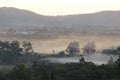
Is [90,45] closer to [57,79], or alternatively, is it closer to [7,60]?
[7,60]

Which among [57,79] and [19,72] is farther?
[57,79]

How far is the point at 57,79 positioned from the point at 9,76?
7.65m

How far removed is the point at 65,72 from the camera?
2517 inches

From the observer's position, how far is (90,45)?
588ft

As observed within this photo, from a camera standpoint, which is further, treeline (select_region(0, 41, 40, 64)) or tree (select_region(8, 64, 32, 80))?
treeline (select_region(0, 41, 40, 64))

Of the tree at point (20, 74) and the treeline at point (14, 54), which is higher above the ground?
the tree at point (20, 74)

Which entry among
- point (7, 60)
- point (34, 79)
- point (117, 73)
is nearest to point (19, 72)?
point (34, 79)

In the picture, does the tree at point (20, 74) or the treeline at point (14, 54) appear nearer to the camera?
the tree at point (20, 74)

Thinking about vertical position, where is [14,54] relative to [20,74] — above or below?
below

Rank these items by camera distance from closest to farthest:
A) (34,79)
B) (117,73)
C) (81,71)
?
(34,79) < (117,73) < (81,71)

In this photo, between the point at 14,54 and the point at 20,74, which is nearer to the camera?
the point at 20,74

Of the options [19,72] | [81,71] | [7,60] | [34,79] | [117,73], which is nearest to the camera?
[19,72]

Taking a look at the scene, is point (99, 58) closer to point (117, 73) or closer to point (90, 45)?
point (90, 45)

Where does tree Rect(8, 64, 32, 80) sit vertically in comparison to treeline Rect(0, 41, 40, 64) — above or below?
above
